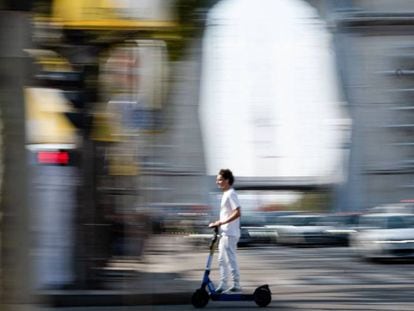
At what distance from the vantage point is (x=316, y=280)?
732 inches

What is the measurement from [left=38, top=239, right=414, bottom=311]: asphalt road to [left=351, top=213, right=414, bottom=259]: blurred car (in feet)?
0.89

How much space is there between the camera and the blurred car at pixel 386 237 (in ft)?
79.7

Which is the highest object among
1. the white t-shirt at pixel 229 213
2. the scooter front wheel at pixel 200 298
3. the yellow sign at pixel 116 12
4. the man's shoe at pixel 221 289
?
→ the yellow sign at pixel 116 12

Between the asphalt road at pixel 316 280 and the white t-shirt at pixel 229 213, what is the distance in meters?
0.92

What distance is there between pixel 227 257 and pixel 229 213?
50 cm

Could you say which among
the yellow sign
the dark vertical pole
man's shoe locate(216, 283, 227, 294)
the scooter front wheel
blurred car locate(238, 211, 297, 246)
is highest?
the yellow sign

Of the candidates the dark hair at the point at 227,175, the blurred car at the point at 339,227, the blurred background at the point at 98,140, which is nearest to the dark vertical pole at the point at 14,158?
the blurred background at the point at 98,140

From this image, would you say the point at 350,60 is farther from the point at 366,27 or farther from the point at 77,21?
the point at 77,21

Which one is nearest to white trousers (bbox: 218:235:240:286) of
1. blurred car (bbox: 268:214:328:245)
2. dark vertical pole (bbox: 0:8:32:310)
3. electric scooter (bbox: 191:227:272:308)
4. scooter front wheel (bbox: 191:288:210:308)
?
electric scooter (bbox: 191:227:272:308)

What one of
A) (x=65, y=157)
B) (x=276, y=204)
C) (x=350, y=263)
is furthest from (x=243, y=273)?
(x=276, y=204)

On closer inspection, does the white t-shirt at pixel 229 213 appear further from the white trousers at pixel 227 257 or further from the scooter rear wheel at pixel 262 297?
the scooter rear wheel at pixel 262 297

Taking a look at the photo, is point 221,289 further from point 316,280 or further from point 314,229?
point 314,229

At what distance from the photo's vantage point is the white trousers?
13758 millimetres

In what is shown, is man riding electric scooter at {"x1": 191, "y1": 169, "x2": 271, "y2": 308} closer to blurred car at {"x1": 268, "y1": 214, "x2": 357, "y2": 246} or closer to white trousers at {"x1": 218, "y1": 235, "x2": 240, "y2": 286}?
white trousers at {"x1": 218, "y1": 235, "x2": 240, "y2": 286}
